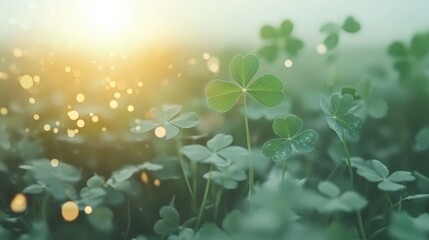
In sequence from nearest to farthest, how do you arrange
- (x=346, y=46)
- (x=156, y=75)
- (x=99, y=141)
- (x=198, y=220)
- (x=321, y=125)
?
(x=198, y=220), (x=99, y=141), (x=321, y=125), (x=156, y=75), (x=346, y=46)

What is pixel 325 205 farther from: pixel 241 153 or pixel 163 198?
pixel 163 198

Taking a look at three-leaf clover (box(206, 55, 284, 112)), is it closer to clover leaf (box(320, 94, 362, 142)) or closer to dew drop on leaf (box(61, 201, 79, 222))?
clover leaf (box(320, 94, 362, 142))

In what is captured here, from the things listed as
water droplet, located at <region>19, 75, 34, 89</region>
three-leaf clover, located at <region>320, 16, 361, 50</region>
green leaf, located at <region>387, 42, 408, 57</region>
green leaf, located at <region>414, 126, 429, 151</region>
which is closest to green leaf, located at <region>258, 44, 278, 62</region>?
three-leaf clover, located at <region>320, 16, 361, 50</region>

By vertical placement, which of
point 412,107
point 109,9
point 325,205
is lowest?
point 412,107

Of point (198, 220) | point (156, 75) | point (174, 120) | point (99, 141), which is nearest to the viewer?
point (198, 220)

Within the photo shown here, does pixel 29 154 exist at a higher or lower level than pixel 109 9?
A: lower

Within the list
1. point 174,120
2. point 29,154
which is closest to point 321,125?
point 174,120

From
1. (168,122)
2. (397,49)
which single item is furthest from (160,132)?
(397,49)
